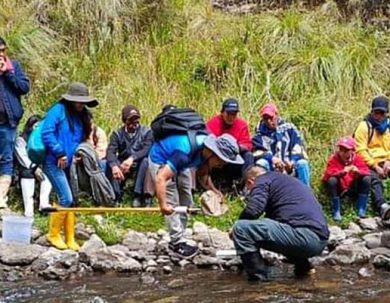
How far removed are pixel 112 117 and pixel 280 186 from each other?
4387mm

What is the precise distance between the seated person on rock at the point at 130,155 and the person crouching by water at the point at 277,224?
7.71ft

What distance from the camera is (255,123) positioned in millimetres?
11281

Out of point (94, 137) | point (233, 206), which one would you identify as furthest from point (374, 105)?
point (94, 137)

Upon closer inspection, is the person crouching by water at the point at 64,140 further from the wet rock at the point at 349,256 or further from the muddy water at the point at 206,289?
the wet rock at the point at 349,256

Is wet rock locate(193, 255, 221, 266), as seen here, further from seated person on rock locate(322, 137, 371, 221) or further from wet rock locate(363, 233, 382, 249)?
seated person on rock locate(322, 137, 371, 221)

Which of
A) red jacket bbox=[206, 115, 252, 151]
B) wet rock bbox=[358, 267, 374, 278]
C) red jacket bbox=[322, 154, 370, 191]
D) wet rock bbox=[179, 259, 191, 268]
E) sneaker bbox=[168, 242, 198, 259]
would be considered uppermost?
red jacket bbox=[206, 115, 252, 151]

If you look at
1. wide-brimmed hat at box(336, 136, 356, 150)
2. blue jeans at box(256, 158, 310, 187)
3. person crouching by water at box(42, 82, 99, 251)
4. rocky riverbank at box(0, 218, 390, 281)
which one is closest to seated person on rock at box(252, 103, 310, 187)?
blue jeans at box(256, 158, 310, 187)

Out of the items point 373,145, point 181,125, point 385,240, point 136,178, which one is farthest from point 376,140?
point 181,125

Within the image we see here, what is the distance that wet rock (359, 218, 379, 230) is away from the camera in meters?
9.15

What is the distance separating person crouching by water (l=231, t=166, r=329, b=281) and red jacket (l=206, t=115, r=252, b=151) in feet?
8.18

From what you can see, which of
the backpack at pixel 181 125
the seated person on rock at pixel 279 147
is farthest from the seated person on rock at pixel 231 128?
the backpack at pixel 181 125

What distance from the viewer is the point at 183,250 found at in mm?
8094

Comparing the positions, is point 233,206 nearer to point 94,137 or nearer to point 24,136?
point 94,137

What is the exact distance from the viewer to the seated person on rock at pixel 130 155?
9469 mm
